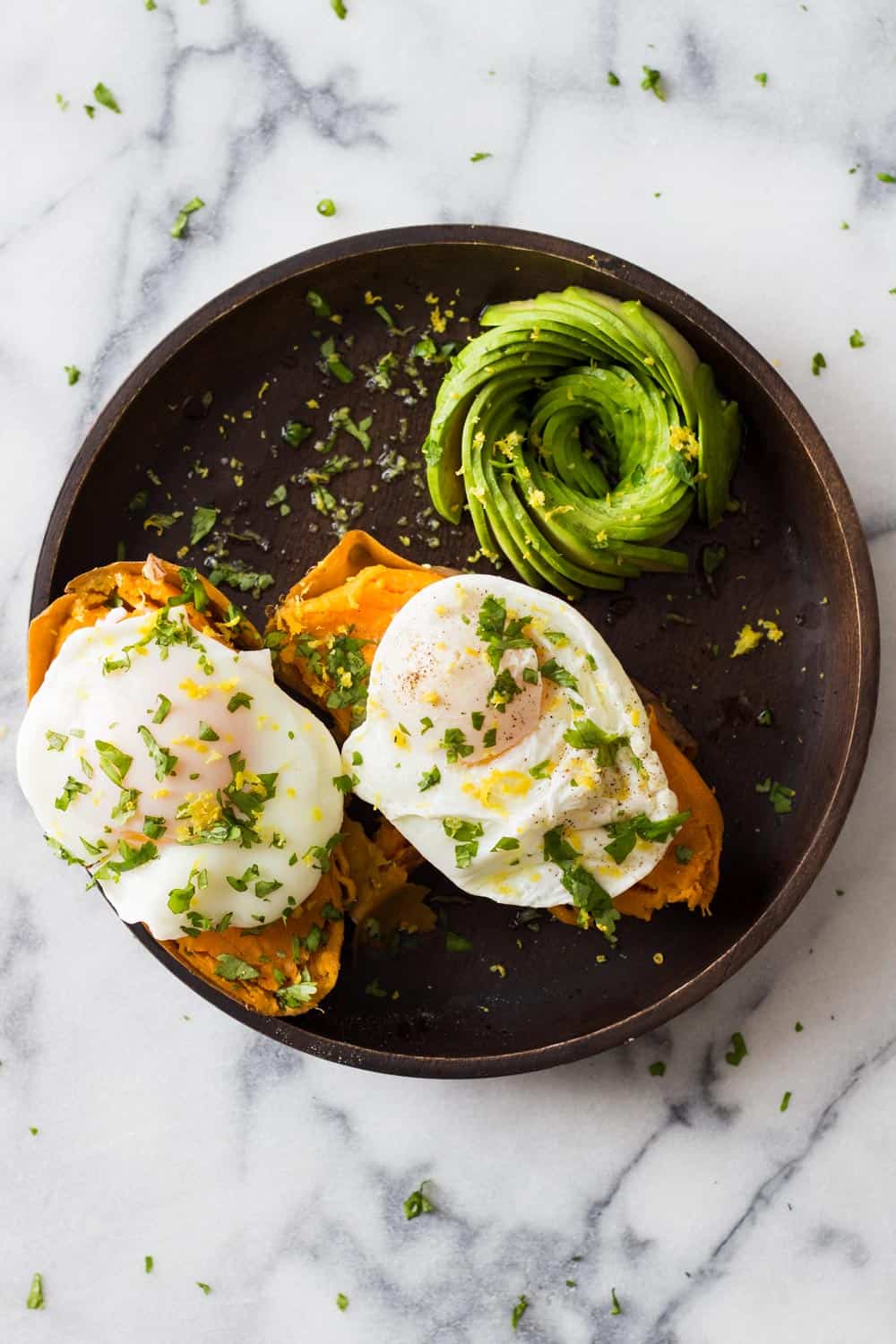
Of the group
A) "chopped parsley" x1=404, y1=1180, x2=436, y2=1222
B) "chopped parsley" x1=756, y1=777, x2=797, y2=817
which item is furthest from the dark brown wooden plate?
"chopped parsley" x1=404, y1=1180, x2=436, y2=1222

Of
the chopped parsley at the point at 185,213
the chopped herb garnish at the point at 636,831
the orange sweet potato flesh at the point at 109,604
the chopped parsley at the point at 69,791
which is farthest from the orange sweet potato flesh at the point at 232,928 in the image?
the chopped parsley at the point at 185,213

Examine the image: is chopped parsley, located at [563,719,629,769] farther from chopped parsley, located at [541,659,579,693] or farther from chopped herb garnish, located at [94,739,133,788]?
chopped herb garnish, located at [94,739,133,788]

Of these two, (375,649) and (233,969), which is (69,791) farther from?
(375,649)

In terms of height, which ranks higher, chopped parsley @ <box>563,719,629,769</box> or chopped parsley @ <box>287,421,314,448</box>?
chopped parsley @ <box>287,421,314,448</box>

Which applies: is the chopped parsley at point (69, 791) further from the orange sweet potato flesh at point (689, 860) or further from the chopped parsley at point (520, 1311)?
the chopped parsley at point (520, 1311)

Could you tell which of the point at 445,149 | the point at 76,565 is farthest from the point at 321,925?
the point at 445,149

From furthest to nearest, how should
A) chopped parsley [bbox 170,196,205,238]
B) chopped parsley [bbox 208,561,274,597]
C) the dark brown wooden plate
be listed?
chopped parsley [bbox 170,196,205,238]
chopped parsley [bbox 208,561,274,597]
the dark brown wooden plate

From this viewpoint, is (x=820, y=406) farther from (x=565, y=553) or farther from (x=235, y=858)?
(x=235, y=858)
